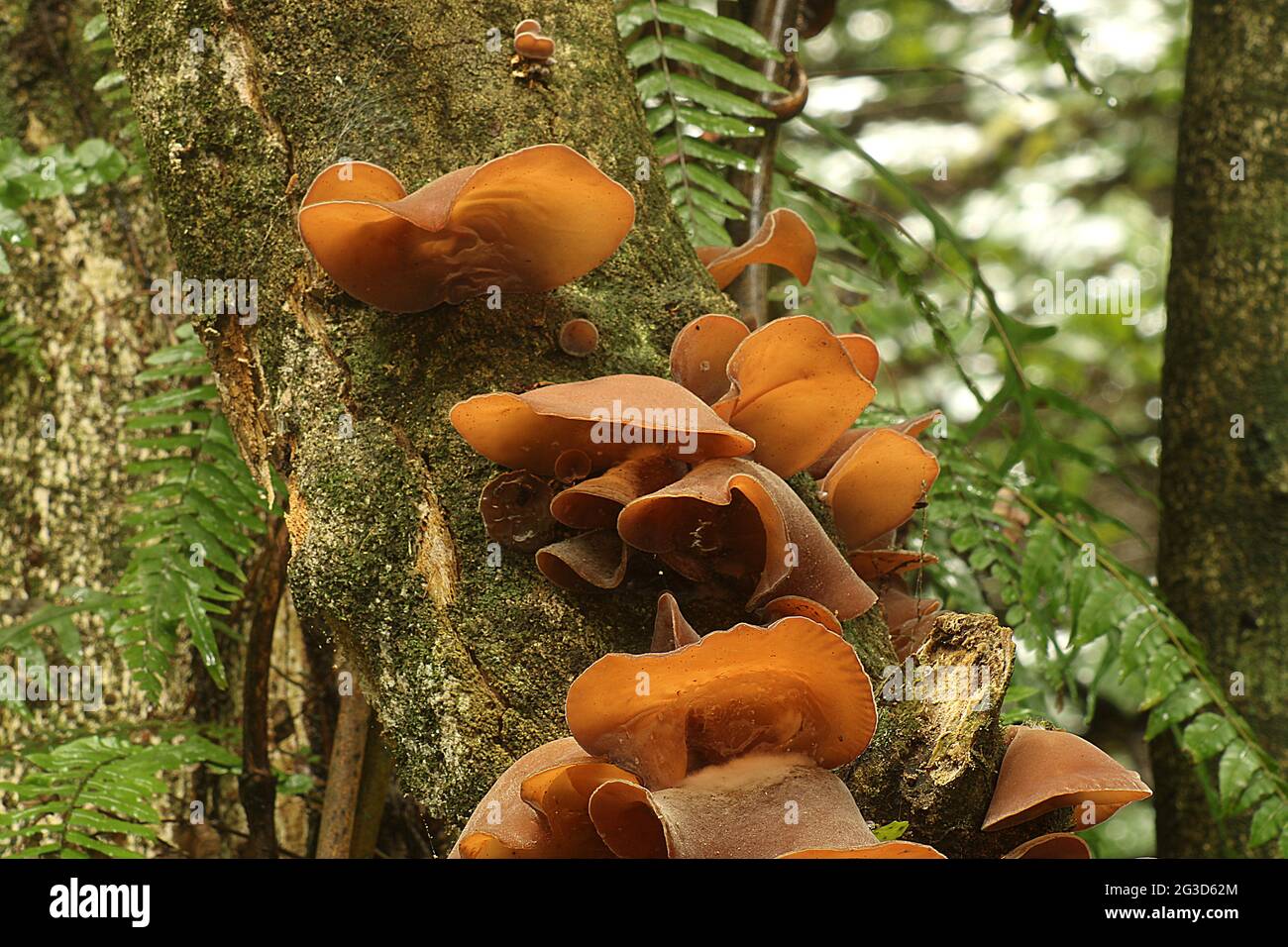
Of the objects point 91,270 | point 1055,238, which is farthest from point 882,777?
point 1055,238

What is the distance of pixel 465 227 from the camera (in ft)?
4.66

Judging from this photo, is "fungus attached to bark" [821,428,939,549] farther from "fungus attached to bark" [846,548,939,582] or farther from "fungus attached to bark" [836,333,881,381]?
"fungus attached to bark" [836,333,881,381]

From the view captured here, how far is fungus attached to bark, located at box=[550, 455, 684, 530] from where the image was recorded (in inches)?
52.6

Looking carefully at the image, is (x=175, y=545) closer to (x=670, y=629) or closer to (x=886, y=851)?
(x=670, y=629)

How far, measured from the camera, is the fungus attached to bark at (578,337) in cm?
156

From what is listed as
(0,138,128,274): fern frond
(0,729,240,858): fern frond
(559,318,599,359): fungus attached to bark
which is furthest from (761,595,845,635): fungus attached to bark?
(0,138,128,274): fern frond

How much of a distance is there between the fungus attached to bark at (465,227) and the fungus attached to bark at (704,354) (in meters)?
0.16

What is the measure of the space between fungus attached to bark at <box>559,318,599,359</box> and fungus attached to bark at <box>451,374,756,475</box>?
205 mm

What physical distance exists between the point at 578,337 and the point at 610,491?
32 cm

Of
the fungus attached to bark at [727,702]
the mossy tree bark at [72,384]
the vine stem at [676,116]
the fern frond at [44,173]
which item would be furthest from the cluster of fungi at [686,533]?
the mossy tree bark at [72,384]

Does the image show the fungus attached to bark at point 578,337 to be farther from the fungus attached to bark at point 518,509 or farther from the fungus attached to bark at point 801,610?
the fungus attached to bark at point 801,610

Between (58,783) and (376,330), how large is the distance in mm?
1274

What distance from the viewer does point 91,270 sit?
121 inches

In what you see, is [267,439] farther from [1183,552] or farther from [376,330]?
[1183,552]
